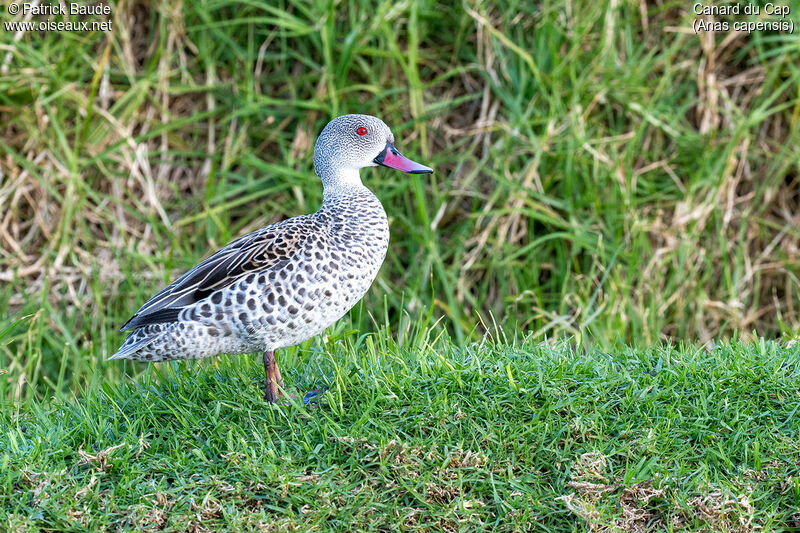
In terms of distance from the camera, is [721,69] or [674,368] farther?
[721,69]

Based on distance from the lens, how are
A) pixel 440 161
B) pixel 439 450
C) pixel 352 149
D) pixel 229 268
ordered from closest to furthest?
pixel 439 450, pixel 229 268, pixel 352 149, pixel 440 161

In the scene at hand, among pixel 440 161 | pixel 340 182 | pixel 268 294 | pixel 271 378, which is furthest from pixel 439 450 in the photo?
pixel 440 161

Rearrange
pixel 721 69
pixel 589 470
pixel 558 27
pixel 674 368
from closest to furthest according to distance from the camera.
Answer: pixel 589 470 < pixel 674 368 < pixel 558 27 < pixel 721 69

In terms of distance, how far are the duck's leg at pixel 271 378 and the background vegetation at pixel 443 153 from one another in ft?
6.43

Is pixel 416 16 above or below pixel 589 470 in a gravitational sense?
above

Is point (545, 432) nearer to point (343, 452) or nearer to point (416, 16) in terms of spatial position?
point (343, 452)

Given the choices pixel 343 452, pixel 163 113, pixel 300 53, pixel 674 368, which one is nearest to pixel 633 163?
pixel 300 53

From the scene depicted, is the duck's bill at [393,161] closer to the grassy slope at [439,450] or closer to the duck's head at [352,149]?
the duck's head at [352,149]

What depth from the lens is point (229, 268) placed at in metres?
3.55

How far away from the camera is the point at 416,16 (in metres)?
5.73

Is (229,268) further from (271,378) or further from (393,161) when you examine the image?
(393,161)

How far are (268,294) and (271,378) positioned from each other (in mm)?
324

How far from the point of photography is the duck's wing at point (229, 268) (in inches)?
138

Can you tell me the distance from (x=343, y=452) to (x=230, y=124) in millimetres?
3513
